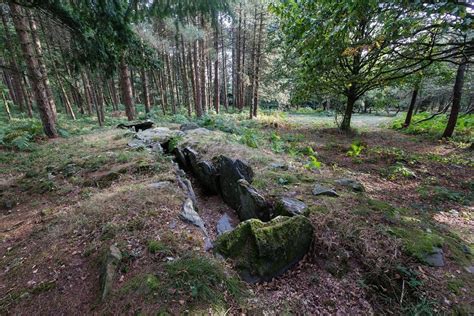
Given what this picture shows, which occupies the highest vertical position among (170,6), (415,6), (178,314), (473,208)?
(170,6)

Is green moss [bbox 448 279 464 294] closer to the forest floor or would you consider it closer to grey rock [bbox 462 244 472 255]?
the forest floor

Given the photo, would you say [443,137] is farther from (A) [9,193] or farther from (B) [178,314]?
(A) [9,193]

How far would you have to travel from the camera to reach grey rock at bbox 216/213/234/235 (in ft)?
12.2

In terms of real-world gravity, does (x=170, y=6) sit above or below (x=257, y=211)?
above

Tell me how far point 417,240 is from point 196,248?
279 centimetres

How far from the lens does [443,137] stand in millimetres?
10398

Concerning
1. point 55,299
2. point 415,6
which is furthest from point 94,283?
point 415,6

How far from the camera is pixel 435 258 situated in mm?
2646

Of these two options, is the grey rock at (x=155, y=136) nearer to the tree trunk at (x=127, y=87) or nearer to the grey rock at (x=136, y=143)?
the grey rock at (x=136, y=143)

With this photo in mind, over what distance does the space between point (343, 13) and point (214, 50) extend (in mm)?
16257

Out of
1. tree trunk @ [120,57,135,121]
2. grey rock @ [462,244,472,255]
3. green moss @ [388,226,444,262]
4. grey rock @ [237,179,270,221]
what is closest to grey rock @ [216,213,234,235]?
grey rock @ [237,179,270,221]

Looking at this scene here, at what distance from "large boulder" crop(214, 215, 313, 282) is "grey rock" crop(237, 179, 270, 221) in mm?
813

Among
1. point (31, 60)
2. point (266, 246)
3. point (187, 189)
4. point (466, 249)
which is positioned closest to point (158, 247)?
point (266, 246)

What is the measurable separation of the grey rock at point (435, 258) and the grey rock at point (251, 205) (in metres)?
2.04
